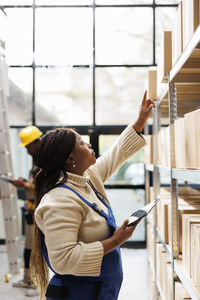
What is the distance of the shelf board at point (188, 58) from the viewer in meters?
1.46

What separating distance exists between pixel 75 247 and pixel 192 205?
51.1 inches

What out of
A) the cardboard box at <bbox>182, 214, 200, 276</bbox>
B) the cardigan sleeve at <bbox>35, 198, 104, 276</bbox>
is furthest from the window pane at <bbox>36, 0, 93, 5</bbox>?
the cardigan sleeve at <bbox>35, 198, 104, 276</bbox>

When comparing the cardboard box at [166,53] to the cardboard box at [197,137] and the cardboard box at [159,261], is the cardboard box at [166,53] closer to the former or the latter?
the cardboard box at [197,137]

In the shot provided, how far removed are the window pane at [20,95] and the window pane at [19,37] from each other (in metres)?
0.19

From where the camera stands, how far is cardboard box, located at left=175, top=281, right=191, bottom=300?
192 centimetres

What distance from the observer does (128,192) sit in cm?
596

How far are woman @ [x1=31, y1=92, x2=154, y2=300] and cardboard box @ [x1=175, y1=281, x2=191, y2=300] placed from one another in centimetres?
47

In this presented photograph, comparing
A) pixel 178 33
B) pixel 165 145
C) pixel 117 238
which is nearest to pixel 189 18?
pixel 178 33

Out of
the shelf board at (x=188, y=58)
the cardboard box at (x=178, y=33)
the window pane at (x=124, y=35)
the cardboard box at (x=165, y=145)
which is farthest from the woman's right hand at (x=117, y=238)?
the window pane at (x=124, y=35)

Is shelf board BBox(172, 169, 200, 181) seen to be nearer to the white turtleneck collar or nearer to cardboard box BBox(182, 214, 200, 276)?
cardboard box BBox(182, 214, 200, 276)

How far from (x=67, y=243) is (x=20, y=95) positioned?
4973mm

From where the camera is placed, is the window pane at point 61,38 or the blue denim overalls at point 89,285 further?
the window pane at point 61,38

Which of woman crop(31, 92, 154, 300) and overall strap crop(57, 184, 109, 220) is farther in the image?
overall strap crop(57, 184, 109, 220)

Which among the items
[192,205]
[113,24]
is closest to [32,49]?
[113,24]
